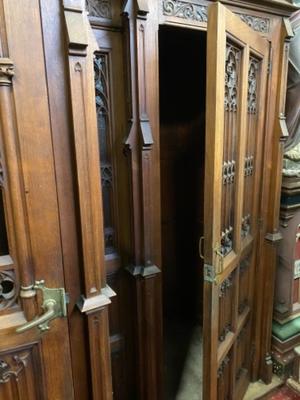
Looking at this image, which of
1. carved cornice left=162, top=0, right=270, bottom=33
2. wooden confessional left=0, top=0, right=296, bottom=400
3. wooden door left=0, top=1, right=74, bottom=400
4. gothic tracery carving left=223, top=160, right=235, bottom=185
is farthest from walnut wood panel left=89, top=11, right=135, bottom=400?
wooden door left=0, top=1, right=74, bottom=400

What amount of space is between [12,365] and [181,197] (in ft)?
5.71

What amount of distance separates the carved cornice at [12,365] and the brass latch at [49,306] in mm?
93

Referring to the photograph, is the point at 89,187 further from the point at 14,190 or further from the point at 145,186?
the point at 145,186

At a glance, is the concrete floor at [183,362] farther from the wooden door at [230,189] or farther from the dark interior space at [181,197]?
the wooden door at [230,189]

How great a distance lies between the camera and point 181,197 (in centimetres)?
240

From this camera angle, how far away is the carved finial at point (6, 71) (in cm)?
68

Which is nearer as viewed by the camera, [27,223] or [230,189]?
[27,223]

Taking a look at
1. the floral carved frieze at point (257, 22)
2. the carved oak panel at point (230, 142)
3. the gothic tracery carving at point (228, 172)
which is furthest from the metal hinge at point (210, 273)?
the floral carved frieze at point (257, 22)

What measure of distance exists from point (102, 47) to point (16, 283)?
91cm

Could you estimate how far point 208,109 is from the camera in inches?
39.4

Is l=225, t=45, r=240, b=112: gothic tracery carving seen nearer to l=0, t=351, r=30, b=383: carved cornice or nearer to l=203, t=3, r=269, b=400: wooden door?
l=203, t=3, r=269, b=400: wooden door

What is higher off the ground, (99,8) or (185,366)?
(99,8)

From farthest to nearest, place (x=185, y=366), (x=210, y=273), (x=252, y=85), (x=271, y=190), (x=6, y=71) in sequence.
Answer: (x=185, y=366)
(x=271, y=190)
(x=252, y=85)
(x=210, y=273)
(x=6, y=71)

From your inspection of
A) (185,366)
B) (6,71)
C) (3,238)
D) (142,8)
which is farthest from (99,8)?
(185,366)
